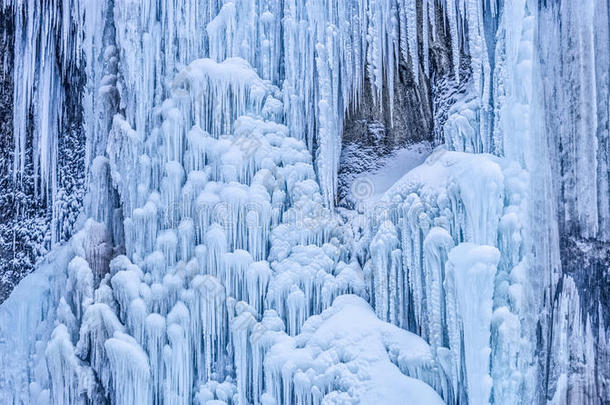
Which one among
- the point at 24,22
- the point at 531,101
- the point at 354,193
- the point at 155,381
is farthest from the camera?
the point at 24,22

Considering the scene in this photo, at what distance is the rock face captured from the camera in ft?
14.8

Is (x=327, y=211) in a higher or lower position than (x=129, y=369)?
higher

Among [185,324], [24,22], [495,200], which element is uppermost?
[24,22]

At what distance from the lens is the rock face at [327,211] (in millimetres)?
4500

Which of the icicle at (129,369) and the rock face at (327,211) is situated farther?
the icicle at (129,369)

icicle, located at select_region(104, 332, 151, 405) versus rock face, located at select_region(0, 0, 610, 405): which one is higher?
rock face, located at select_region(0, 0, 610, 405)

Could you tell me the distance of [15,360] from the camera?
591 centimetres

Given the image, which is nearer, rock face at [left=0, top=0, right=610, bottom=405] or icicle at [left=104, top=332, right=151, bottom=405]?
rock face at [left=0, top=0, right=610, bottom=405]

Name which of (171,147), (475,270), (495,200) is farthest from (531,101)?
(171,147)

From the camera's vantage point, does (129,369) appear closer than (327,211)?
Yes

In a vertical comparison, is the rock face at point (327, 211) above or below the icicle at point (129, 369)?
above

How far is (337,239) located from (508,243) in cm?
131

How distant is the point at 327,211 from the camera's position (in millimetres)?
5305

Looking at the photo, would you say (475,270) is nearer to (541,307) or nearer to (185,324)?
(541,307)
